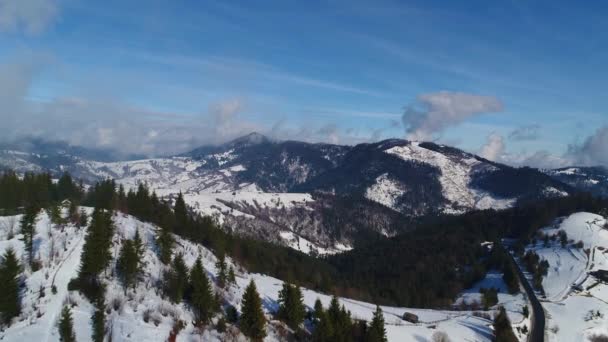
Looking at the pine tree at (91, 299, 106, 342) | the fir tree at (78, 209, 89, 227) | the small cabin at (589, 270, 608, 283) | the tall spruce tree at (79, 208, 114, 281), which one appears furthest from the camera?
the small cabin at (589, 270, 608, 283)

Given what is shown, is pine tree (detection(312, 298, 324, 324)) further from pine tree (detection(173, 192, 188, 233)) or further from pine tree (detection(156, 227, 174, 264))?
pine tree (detection(173, 192, 188, 233))

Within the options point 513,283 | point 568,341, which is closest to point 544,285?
point 513,283

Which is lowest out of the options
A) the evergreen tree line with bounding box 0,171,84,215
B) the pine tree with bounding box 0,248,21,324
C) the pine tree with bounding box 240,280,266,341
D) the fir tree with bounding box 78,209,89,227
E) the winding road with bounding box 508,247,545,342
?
the winding road with bounding box 508,247,545,342

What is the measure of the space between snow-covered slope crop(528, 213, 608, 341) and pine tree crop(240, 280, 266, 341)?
7799cm

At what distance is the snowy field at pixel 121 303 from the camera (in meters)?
50.4

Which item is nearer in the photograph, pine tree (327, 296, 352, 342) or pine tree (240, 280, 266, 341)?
pine tree (240, 280, 266, 341)

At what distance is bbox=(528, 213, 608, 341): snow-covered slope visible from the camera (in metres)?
109

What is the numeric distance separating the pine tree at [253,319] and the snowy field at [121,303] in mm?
4018

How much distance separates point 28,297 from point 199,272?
930 inches

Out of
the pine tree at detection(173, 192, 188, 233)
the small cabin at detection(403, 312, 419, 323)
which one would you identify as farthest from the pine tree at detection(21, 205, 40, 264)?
the small cabin at detection(403, 312, 419, 323)

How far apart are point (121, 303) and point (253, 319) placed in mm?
19950

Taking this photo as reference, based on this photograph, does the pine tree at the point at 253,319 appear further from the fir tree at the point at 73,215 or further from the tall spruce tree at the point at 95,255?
the fir tree at the point at 73,215

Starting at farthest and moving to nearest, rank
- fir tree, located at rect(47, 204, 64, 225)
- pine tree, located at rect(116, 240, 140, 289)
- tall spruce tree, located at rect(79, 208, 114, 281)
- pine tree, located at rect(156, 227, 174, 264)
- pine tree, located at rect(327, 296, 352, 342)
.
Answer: fir tree, located at rect(47, 204, 64, 225), pine tree, located at rect(156, 227, 174, 264), pine tree, located at rect(327, 296, 352, 342), pine tree, located at rect(116, 240, 140, 289), tall spruce tree, located at rect(79, 208, 114, 281)

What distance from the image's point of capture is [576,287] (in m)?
141
